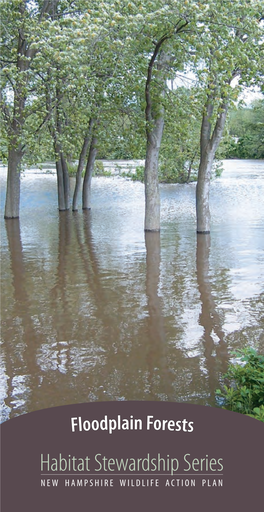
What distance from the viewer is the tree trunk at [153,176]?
61.2 ft

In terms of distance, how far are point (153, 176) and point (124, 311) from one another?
10466mm

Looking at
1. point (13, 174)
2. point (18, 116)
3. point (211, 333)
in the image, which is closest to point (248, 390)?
point (211, 333)

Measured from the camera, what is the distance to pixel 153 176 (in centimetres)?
1911

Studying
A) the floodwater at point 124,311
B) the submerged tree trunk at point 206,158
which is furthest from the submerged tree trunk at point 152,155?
the submerged tree trunk at point 206,158

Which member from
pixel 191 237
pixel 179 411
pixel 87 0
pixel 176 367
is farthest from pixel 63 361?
pixel 87 0

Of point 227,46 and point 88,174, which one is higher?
point 227,46

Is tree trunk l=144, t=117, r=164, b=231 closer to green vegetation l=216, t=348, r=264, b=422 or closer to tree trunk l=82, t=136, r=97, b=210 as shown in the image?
tree trunk l=82, t=136, r=97, b=210

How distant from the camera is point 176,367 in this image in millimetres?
6707

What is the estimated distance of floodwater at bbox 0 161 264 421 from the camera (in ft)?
20.4

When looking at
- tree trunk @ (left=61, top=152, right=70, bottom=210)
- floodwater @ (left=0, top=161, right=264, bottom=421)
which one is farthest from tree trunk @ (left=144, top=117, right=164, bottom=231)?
tree trunk @ (left=61, top=152, right=70, bottom=210)

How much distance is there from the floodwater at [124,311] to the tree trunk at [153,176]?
29.4 inches

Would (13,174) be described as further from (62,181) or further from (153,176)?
(153,176)

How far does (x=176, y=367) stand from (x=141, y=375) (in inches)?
20.2

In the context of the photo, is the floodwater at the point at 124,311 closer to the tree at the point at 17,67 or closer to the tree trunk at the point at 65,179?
the tree at the point at 17,67
